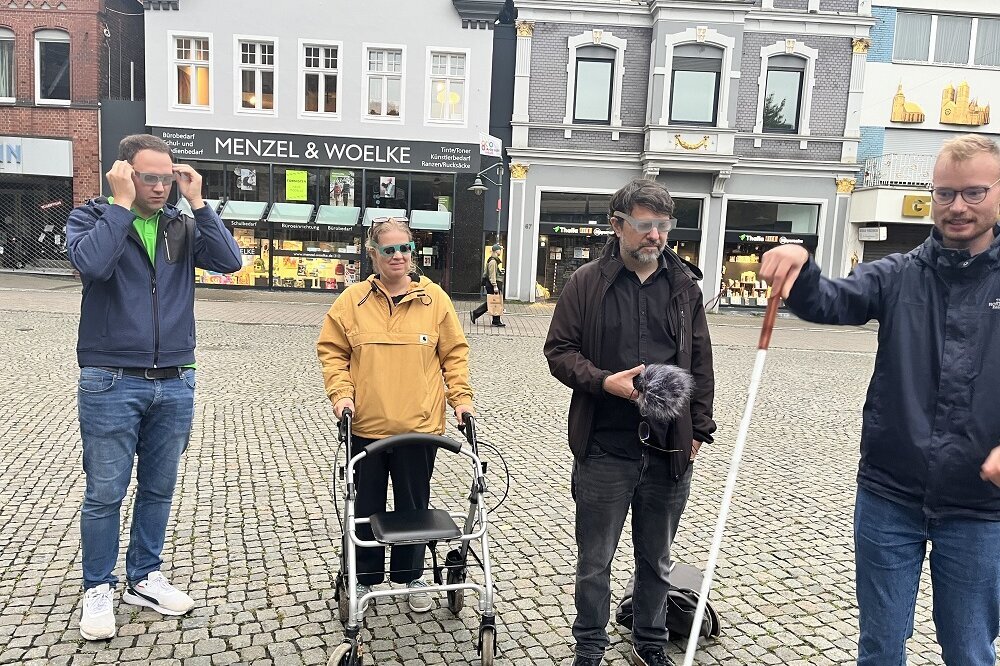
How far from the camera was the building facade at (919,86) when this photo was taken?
868 inches

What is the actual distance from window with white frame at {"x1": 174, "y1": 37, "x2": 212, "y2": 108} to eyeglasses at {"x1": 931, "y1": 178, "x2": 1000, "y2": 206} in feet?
73.8

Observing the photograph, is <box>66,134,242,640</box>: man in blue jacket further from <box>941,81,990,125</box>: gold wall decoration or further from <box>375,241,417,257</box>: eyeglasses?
<box>941,81,990,125</box>: gold wall decoration

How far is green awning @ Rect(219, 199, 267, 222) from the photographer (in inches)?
848

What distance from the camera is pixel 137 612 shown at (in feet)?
11.8

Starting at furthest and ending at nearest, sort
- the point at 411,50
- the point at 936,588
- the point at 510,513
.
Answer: the point at 411,50, the point at 510,513, the point at 936,588

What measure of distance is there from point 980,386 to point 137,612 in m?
3.77

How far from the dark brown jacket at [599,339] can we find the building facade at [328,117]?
18.6m

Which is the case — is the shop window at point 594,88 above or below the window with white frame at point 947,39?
below

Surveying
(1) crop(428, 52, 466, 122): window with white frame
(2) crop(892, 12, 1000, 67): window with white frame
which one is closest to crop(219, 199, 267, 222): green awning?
(1) crop(428, 52, 466, 122): window with white frame

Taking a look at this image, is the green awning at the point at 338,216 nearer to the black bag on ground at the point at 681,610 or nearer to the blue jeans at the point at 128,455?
the blue jeans at the point at 128,455

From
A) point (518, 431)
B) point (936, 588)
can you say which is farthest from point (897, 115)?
point (936, 588)

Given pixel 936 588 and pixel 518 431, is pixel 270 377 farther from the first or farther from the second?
pixel 936 588

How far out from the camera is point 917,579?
8.20ft

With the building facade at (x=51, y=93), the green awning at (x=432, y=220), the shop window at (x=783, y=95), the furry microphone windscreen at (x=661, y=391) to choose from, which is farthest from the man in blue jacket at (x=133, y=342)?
the shop window at (x=783, y=95)
